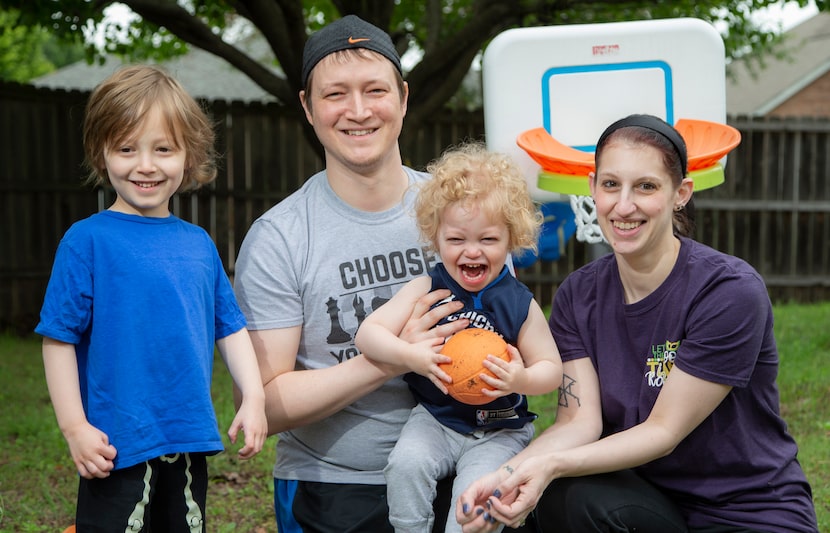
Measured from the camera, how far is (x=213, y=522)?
4477 millimetres

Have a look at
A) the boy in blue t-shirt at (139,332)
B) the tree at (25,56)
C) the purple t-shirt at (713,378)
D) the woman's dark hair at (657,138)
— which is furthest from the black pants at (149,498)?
the tree at (25,56)

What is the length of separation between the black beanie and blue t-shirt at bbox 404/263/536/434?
0.76 metres

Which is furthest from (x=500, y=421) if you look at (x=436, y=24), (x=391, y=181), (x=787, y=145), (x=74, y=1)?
(x=787, y=145)

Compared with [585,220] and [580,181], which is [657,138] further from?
[585,220]

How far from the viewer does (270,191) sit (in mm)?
10961

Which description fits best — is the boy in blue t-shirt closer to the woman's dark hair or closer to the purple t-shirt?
the purple t-shirt

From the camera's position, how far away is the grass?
4495mm

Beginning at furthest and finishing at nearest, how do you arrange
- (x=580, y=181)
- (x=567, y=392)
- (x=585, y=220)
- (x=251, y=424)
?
(x=585, y=220)
(x=580, y=181)
(x=567, y=392)
(x=251, y=424)

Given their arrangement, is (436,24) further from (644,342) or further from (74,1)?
(644,342)

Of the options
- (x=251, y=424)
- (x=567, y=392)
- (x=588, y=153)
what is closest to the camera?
(x=251, y=424)

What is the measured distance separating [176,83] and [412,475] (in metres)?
1.40

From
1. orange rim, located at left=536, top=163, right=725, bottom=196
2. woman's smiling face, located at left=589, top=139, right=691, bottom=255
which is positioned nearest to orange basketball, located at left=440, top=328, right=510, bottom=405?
woman's smiling face, located at left=589, top=139, right=691, bottom=255

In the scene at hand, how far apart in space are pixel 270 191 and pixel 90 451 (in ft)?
28.4

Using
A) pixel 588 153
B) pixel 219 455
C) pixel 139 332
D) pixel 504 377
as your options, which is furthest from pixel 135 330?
pixel 219 455
